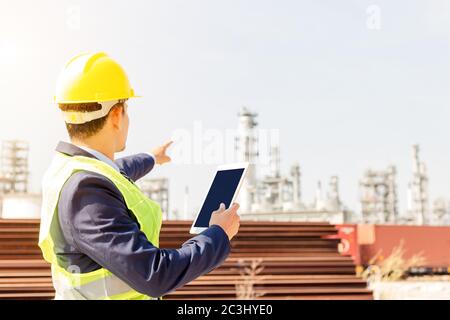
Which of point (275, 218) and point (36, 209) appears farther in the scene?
point (275, 218)

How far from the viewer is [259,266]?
827 cm

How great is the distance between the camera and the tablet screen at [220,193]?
76.9 inches

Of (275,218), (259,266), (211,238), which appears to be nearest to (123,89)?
(211,238)

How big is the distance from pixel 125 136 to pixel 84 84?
7.8 inches

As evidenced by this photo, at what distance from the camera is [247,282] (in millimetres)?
7652

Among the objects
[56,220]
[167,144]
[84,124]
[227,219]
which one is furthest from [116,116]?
[167,144]

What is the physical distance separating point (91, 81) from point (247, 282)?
6167 millimetres

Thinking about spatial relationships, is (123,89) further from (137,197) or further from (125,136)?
(137,197)

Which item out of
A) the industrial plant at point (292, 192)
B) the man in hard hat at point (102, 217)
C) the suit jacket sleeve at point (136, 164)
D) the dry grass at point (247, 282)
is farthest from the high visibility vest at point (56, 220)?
the industrial plant at point (292, 192)

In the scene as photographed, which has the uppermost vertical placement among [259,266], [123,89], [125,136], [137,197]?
[123,89]

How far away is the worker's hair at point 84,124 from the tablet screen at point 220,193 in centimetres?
43

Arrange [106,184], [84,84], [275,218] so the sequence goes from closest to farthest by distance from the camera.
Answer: [106,184]
[84,84]
[275,218]

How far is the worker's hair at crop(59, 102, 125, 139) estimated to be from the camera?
1787mm
